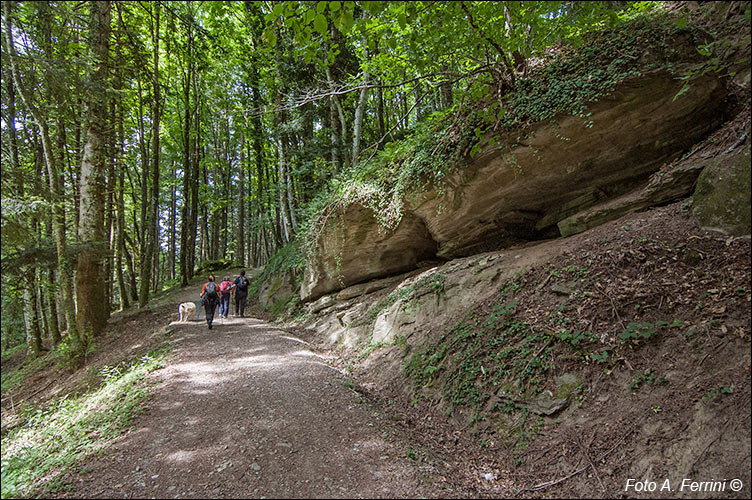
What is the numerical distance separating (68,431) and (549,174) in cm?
926

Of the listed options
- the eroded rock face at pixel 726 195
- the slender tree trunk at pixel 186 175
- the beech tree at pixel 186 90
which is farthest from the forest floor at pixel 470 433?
the slender tree trunk at pixel 186 175

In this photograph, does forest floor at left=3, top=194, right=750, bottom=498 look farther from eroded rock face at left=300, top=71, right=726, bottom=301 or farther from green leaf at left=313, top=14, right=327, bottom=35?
green leaf at left=313, top=14, right=327, bottom=35

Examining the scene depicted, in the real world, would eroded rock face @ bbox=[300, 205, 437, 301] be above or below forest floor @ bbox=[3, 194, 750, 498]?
above

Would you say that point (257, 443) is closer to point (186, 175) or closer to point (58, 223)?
point (58, 223)

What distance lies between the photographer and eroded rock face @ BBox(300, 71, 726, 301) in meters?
Answer: 5.66

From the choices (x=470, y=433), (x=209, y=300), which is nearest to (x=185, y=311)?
(x=209, y=300)

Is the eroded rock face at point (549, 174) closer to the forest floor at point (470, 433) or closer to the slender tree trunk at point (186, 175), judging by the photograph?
the forest floor at point (470, 433)

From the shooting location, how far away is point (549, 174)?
666 centimetres

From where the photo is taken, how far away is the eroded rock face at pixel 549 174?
18.6 ft

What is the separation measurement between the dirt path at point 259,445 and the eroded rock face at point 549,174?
437cm

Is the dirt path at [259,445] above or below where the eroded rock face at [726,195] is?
below

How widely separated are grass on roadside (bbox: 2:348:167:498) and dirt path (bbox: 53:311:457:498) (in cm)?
→ 27

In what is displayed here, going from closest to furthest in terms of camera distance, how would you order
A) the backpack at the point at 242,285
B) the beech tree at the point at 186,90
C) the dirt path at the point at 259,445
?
the dirt path at the point at 259,445 → the beech tree at the point at 186,90 → the backpack at the point at 242,285

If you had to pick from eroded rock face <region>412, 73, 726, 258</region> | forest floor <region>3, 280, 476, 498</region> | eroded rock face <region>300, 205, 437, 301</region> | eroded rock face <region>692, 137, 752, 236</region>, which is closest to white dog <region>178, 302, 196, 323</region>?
forest floor <region>3, 280, 476, 498</region>
